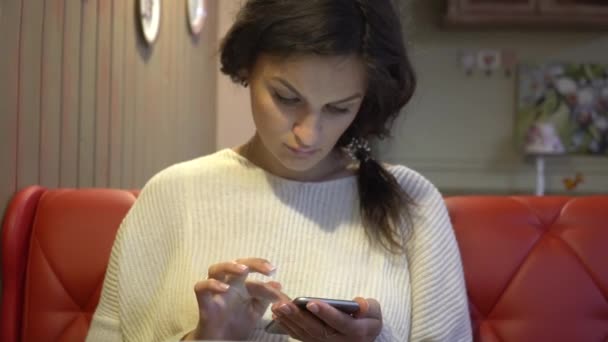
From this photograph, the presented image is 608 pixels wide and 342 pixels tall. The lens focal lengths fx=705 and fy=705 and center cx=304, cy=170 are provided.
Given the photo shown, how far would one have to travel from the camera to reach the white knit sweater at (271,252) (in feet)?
3.72

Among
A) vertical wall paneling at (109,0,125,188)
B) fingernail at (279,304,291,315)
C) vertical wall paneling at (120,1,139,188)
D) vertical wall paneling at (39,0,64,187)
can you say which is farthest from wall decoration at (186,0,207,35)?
fingernail at (279,304,291,315)

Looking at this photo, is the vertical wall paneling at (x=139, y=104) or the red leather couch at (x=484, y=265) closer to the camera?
the red leather couch at (x=484, y=265)

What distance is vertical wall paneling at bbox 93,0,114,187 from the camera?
1630 millimetres

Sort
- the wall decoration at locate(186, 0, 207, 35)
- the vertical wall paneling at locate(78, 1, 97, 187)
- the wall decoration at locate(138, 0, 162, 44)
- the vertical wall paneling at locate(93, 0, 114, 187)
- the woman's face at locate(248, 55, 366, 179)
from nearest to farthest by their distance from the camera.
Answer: the woman's face at locate(248, 55, 366, 179)
the vertical wall paneling at locate(78, 1, 97, 187)
the vertical wall paneling at locate(93, 0, 114, 187)
the wall decoration at locate(138, 0, 162, 44)
the wall decoration at locate(186, 0, 207, 35)

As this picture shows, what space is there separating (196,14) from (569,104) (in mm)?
2215

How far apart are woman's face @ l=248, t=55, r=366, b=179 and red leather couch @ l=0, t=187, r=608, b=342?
0.36 metres

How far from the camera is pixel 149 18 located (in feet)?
6.58

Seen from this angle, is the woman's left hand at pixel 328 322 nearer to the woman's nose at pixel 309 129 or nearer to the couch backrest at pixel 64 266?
the woman's nose at pixel 309 129

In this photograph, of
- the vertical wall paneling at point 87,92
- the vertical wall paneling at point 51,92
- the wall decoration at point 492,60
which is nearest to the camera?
the vertical wall paneling at point 51,92

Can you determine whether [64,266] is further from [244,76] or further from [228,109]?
[228,109]

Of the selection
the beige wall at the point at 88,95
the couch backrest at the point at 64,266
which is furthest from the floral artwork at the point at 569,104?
the couch backrest at the point at 64,266

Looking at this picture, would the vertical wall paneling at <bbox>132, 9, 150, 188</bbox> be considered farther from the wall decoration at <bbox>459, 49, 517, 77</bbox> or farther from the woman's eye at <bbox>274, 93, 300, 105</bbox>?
the wall decoration at <bbox>459, 49, 517, 77</bbox>

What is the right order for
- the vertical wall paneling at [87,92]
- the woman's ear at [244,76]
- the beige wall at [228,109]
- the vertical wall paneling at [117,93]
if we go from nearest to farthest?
1. the woman's ear at [244,76]
2. the vertical wall paneling at [87,92]
3. the vertical wall paneling at [117,93]
4. the beige wall at [228,109]

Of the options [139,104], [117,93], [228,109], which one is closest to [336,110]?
[117,93]
